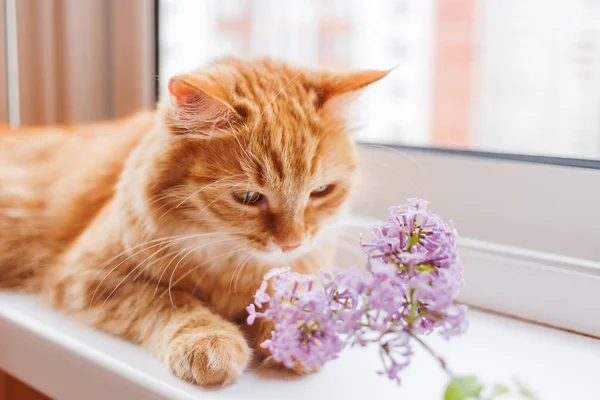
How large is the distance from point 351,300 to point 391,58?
90cm

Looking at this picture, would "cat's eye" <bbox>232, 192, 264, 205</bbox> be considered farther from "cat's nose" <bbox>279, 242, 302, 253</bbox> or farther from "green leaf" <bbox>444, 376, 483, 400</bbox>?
"green leaf" <bbox>444, 376, 483, 400</bbox>

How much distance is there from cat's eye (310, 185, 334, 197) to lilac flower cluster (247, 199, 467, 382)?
0.31 metres

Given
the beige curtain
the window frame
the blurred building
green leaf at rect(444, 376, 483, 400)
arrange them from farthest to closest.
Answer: the beige curtain < the blurred building < the window frame < green leaf at rect(444, 376, 483, 400)

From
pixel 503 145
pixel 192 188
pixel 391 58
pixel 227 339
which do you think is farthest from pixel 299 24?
pixel 227 339

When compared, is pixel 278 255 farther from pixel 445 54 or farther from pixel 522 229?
pixel 445 54

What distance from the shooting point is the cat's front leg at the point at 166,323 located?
74 centimetres

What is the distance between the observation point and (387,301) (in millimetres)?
546

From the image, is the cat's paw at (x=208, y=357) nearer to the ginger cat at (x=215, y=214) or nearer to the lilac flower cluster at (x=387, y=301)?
the ginger cat at (x=215, y=214)

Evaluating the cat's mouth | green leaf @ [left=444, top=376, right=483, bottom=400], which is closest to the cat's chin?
the cat's mouth

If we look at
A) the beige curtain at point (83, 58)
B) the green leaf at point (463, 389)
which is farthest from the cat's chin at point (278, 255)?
the beige curtain at point (83, 58)

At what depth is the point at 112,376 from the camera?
2.55 feet

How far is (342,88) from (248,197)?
21 cm

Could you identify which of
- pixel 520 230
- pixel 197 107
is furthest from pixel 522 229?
pixel 197 107

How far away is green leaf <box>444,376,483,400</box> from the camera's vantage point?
20.0 inches
